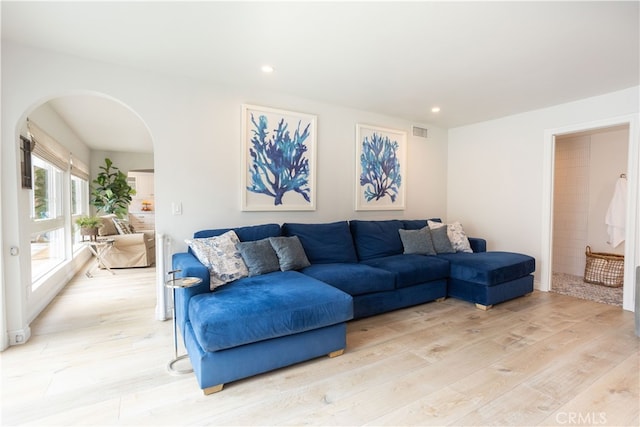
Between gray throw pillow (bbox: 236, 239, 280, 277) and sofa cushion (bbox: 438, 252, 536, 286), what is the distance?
2.14 metres

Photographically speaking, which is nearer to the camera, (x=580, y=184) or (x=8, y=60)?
(x=8, y=60)

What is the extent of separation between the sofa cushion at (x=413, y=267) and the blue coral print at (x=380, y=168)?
3.66 feet

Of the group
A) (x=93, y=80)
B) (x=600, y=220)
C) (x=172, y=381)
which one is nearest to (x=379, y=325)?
(x=172, y=381)

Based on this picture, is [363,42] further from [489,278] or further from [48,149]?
[48,149]

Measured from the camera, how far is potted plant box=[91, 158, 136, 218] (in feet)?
22.4

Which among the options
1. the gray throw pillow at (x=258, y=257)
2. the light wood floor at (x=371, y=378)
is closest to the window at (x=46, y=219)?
the light wood floor at (x=371, y=378)

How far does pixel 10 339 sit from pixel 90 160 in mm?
6025

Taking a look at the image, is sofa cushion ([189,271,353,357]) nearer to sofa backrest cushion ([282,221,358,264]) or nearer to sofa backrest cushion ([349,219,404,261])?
sofa backrest cushion ([282,221,358,264])

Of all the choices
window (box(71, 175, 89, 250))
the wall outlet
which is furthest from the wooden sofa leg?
window (box(71, 175, 89, 250))

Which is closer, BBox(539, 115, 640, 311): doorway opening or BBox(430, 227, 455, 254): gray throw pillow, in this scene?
BBox(539, 115, 640, 311): doorway opening

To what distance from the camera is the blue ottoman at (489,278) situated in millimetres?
3387

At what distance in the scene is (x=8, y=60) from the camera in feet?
8.12

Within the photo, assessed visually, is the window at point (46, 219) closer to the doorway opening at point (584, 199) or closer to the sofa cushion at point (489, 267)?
the sofa cushion at point (489, 267)

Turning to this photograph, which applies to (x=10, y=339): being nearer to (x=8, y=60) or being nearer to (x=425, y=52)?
(x=8, y=60)
